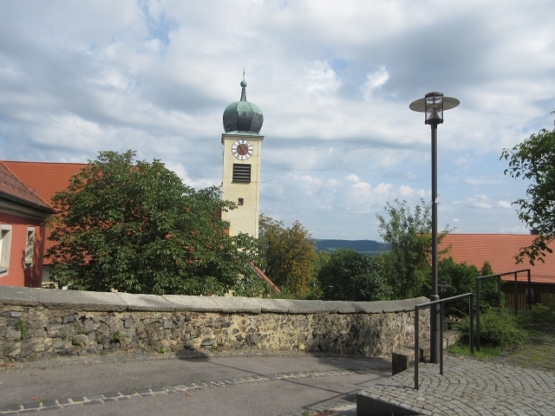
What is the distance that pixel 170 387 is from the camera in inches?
241

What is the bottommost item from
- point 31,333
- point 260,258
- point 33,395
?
point 33,395

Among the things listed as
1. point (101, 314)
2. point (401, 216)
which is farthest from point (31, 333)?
point (401, 216)

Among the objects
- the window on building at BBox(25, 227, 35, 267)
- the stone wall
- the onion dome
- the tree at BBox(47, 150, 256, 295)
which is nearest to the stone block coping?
the stone wall

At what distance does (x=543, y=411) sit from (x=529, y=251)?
7411mm

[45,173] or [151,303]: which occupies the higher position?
[45,173]

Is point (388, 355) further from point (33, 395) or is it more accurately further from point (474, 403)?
point (33, 395)

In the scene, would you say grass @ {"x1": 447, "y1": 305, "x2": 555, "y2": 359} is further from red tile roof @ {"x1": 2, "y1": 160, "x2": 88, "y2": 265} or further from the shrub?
red tile roof @ {"x1": 2, "y1": 160, "x2": 88, "y2": 265}

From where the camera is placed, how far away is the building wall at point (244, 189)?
4078 cm

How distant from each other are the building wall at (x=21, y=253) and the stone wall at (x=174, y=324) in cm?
764

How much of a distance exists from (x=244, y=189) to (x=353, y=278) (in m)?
23.3

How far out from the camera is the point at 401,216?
21953mm

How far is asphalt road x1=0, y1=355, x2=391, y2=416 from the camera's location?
5.29 m

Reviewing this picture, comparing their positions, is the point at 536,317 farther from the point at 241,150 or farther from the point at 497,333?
the point at 241,150

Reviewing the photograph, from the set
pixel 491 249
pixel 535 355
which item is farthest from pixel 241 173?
pixel 535 355
